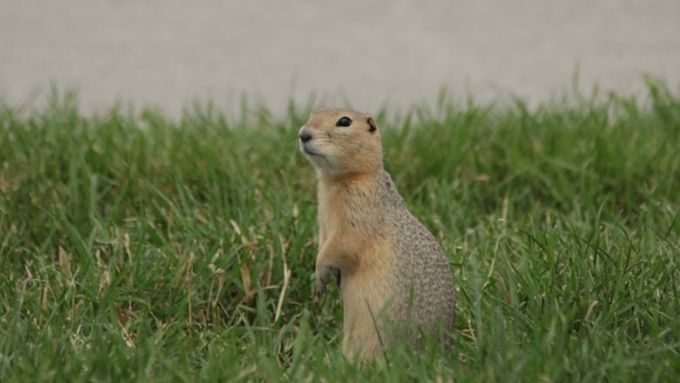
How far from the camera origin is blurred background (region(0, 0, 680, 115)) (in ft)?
24.0

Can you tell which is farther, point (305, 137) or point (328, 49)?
point (328, 49)

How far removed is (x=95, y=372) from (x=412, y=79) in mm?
3870

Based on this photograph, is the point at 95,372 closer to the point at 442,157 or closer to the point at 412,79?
the point at 442,157

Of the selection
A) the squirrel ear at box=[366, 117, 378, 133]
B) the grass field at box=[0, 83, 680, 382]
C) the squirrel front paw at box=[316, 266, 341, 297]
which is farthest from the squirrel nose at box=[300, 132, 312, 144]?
the grass field at box=[0, 83, 680, 382]

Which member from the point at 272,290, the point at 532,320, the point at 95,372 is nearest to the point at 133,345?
the point at 95,372

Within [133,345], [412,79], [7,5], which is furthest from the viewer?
[7,5]

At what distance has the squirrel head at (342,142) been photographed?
4.23 metres

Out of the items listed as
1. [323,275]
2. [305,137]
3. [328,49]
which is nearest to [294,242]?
[323,275]

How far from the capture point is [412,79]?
7402 millimetres

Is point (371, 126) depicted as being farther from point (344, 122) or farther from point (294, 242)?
point (294, 242)

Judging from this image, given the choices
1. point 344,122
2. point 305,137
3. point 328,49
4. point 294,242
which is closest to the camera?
point 305,137

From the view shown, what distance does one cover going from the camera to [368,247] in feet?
13.9

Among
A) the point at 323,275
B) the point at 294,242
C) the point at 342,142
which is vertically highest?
the point at 342,142

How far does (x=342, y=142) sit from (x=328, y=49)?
3457 millimetres
